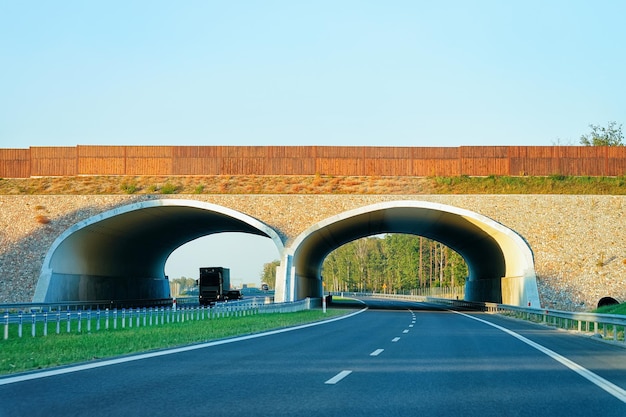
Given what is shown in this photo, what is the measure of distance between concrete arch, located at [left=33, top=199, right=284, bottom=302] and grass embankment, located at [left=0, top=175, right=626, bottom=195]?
7.31 feet

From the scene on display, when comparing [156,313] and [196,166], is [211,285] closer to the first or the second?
[196,166]

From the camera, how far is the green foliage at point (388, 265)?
143 metres

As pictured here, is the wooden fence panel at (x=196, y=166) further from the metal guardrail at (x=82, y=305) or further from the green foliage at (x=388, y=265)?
the green foliage at (x=388, y=265)

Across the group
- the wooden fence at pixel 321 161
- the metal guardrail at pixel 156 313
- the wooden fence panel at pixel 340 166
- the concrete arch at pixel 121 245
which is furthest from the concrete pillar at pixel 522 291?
the concrete arch at pixel 121 245

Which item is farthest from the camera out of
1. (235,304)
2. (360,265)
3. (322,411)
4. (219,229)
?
(360,265)

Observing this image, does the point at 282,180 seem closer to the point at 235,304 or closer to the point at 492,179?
the point at 492,179

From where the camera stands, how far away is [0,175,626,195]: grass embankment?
5422cm

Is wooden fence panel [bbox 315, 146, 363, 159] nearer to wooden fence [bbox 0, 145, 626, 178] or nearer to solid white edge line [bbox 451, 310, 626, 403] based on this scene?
wooden fence [bbox 0, 145, 626, 178]

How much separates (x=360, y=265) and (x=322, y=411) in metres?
163

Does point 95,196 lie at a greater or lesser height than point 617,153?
lesser

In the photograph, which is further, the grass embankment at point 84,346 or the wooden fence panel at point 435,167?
the wooden fence panel at point 435,167

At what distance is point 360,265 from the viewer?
170 meters


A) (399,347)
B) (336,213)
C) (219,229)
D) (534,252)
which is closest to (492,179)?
(534,252)

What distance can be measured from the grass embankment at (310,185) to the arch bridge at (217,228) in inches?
72.7
